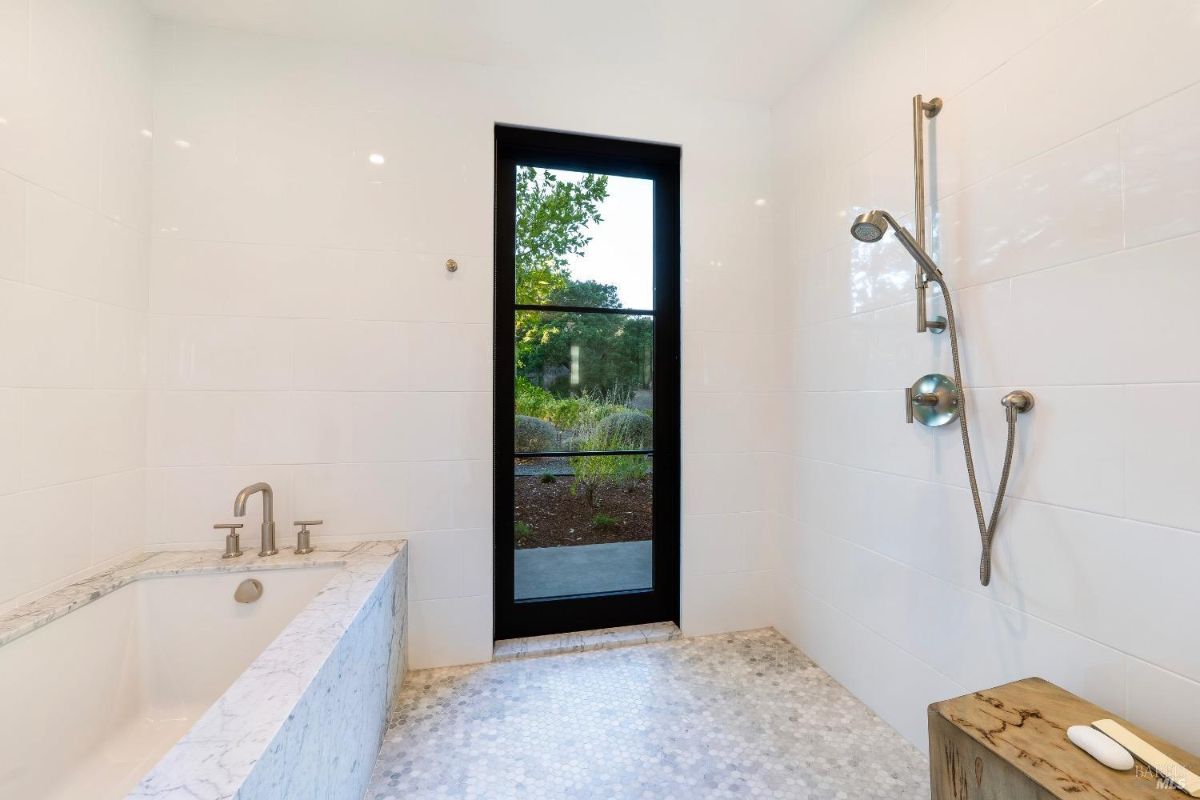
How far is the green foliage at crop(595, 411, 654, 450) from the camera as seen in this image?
199 cm

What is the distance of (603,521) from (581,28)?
178 cm

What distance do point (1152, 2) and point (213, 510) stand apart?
103 inches

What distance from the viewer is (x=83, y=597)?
1250mm

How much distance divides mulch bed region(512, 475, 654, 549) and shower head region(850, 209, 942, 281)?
1.22 metres

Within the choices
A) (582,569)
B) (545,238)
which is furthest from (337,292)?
(582,569)

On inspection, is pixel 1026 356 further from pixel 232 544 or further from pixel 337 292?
pixel 232 544

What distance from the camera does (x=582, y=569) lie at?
1.99 m

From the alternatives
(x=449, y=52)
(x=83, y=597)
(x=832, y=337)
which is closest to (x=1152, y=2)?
(x=832, y=337)

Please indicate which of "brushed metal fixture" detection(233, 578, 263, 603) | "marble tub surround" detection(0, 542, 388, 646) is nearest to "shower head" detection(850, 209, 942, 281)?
"marble tub surround" detection(0, 542, 388, 646)

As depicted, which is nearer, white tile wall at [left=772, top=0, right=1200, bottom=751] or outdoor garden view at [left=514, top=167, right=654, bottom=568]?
white tile wall at [left=772, top=0, right=1200, bottom=751]

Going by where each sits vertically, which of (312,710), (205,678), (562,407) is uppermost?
(562,407)

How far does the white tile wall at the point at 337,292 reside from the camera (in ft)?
5.24

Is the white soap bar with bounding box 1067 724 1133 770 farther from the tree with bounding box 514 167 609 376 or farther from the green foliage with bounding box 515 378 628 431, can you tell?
the tree with bounding box 514 167 609 376

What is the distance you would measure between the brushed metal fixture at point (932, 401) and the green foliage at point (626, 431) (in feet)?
3.15
